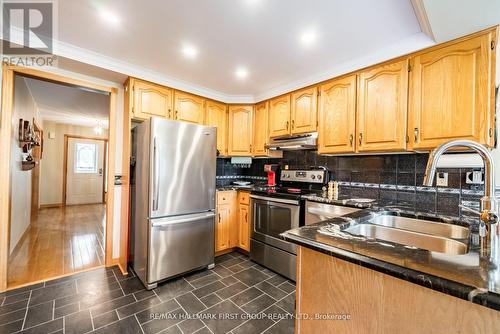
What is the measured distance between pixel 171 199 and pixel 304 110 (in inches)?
74.4

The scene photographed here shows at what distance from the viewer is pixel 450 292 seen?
563mm

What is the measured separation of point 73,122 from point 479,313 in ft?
24.9

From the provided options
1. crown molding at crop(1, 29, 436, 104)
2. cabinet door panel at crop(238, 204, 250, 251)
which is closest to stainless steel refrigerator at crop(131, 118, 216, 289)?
cabinet door panel at crop(238, 204, 250, 251)

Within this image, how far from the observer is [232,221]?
10.1 feet

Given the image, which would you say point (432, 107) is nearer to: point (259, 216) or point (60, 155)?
point (259, 216)

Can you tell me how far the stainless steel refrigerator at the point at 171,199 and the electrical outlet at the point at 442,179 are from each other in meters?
2.21

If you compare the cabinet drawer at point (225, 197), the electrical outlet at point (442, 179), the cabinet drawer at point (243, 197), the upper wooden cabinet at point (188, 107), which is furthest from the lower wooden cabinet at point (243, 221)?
the electrical outlet at point (442, 179)

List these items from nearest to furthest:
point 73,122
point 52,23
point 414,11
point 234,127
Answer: point 414,11 < point 52,23 < point 234,127 < point 73,122

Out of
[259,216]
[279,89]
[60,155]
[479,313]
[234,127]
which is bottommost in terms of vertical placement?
[259,216]

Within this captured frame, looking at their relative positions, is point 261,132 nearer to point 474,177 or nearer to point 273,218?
point 273,218

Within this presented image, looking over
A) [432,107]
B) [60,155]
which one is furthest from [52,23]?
[60,155]

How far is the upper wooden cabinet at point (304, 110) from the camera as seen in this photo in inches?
104

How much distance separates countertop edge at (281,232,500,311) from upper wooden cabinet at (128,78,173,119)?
242 cm

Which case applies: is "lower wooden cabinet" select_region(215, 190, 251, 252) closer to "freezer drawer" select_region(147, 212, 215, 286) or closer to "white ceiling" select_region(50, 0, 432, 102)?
"freezer drawer" select_region(147, 212, 215, 286)
